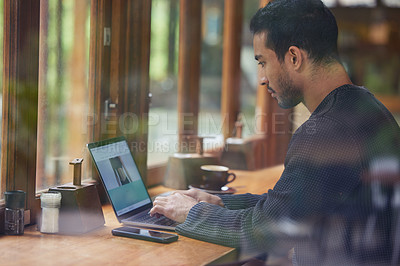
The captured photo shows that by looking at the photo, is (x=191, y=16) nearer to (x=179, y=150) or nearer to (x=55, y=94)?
(x=179, y=150)

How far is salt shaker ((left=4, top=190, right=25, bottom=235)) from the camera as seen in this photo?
143cm

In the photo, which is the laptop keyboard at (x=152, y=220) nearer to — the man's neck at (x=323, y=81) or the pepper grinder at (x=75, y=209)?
the pepper grinder at (x=75, y=209)

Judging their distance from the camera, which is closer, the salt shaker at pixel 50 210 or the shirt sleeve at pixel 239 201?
the salt shaker at pixel 50 210

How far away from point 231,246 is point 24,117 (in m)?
0.78

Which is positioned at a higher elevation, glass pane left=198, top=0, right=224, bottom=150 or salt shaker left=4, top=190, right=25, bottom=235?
glass pane left=198, top=0, right=224, bottom=150

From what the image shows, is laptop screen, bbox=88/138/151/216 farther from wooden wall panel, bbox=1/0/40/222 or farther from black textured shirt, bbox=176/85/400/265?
black textured shirt, bbox=176/85/400/265

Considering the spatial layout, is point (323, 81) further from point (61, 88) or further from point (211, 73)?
point (211, 73)

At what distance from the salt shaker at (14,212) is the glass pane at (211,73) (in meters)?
1.57

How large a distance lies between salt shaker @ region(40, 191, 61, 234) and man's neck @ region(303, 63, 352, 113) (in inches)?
33.7

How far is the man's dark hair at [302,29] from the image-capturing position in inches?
57.3

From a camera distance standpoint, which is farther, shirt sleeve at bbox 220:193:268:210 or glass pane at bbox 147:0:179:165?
glass pane at bbox 147:0:179:165

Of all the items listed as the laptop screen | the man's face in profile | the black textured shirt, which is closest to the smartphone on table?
the laptop screen

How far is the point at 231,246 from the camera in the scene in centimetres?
145

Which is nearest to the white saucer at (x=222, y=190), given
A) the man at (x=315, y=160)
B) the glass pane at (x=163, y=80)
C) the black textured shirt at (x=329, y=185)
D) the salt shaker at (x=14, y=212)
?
the glass pane at (x=163, y=80)
